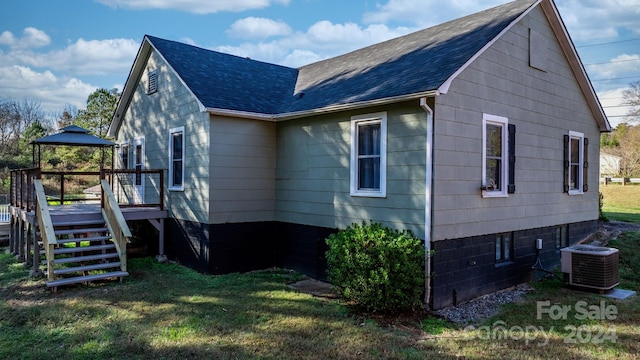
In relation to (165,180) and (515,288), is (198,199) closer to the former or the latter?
(165,180)

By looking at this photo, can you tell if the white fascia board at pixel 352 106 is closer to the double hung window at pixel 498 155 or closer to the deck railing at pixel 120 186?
the double hung window at pixel 498 155

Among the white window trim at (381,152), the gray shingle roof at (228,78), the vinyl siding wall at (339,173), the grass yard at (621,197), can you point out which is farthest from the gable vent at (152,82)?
the grass yard at (621,197)

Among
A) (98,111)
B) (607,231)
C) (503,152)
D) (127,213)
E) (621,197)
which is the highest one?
(98,111)

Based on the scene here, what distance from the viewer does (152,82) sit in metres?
10.6

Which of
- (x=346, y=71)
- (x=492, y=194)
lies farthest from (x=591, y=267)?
(x=346, y=71)

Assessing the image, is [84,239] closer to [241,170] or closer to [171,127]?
[171,127]

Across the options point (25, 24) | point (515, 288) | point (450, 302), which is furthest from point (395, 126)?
point (25, 24)

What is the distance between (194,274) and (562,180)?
Answer: 8098 millimetres

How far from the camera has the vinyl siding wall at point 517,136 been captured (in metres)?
6.37

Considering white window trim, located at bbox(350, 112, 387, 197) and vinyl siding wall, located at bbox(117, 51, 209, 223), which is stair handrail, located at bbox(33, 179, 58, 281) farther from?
white window trim, located at bbox(350, 112, 387, 197)

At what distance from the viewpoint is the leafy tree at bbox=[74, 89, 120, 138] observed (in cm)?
2788

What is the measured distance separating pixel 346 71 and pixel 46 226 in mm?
6875

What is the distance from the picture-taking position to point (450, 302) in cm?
643

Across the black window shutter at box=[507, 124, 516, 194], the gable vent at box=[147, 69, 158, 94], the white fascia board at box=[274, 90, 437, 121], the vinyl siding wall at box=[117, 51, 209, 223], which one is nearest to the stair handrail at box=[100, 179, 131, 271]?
the vinyl siding wall at box=[117, 51, 209, 223]
